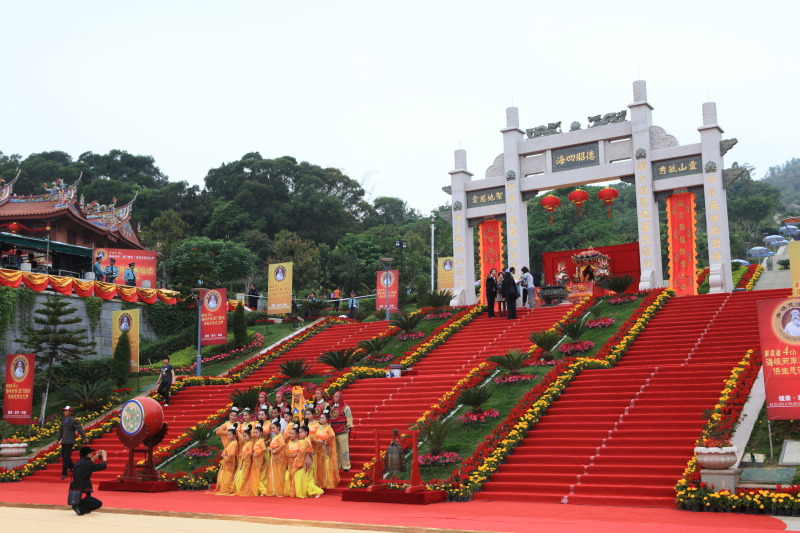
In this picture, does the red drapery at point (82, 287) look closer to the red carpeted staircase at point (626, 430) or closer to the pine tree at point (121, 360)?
the pine tree at point (121, 360)

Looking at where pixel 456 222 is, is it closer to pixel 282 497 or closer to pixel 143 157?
pixel 282 497

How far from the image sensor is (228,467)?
14.5 meters

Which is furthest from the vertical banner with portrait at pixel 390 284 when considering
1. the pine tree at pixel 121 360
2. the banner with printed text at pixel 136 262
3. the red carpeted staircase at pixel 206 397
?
the banner with printed text at pixel 136 262

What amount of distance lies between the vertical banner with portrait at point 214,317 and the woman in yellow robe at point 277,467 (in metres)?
11.2

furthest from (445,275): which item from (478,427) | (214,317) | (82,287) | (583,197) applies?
(478,427)

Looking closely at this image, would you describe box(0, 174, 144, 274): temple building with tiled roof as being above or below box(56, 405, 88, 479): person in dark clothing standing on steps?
above

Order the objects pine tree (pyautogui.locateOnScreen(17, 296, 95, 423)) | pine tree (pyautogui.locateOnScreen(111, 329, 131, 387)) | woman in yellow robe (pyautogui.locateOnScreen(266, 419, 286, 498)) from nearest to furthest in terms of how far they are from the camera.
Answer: woman in yellow robe (pyautogui.locateOnScreen(266, 419, 286, 498)) → pine tree (pyautogui.locateOnScreen(111, 329, 131, 387)) → pine tree (pyautogui.locateOnScreen(17, 296, 95, 423))

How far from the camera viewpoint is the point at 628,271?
2997 cm

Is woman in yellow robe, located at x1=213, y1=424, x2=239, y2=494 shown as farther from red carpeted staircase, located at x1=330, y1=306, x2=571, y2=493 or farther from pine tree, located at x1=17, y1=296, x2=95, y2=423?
pine tree, located at x1=17, y1=296, x2=95, y2=423

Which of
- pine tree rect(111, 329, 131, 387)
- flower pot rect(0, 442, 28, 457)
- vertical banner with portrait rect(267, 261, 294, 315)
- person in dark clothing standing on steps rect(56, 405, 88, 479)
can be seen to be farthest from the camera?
vertical banner with portrait rect(267, 261, 294, 315)

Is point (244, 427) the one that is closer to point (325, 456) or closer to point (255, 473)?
point (255, 473)

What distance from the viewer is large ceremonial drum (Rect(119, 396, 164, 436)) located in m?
14.1

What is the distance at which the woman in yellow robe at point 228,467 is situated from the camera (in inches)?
570

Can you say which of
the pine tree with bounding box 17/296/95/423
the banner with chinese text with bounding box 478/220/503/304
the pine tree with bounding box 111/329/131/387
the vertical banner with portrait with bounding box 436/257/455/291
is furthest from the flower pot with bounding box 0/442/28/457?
the vertical banner with portrait with bounding box 436/257/455/291
